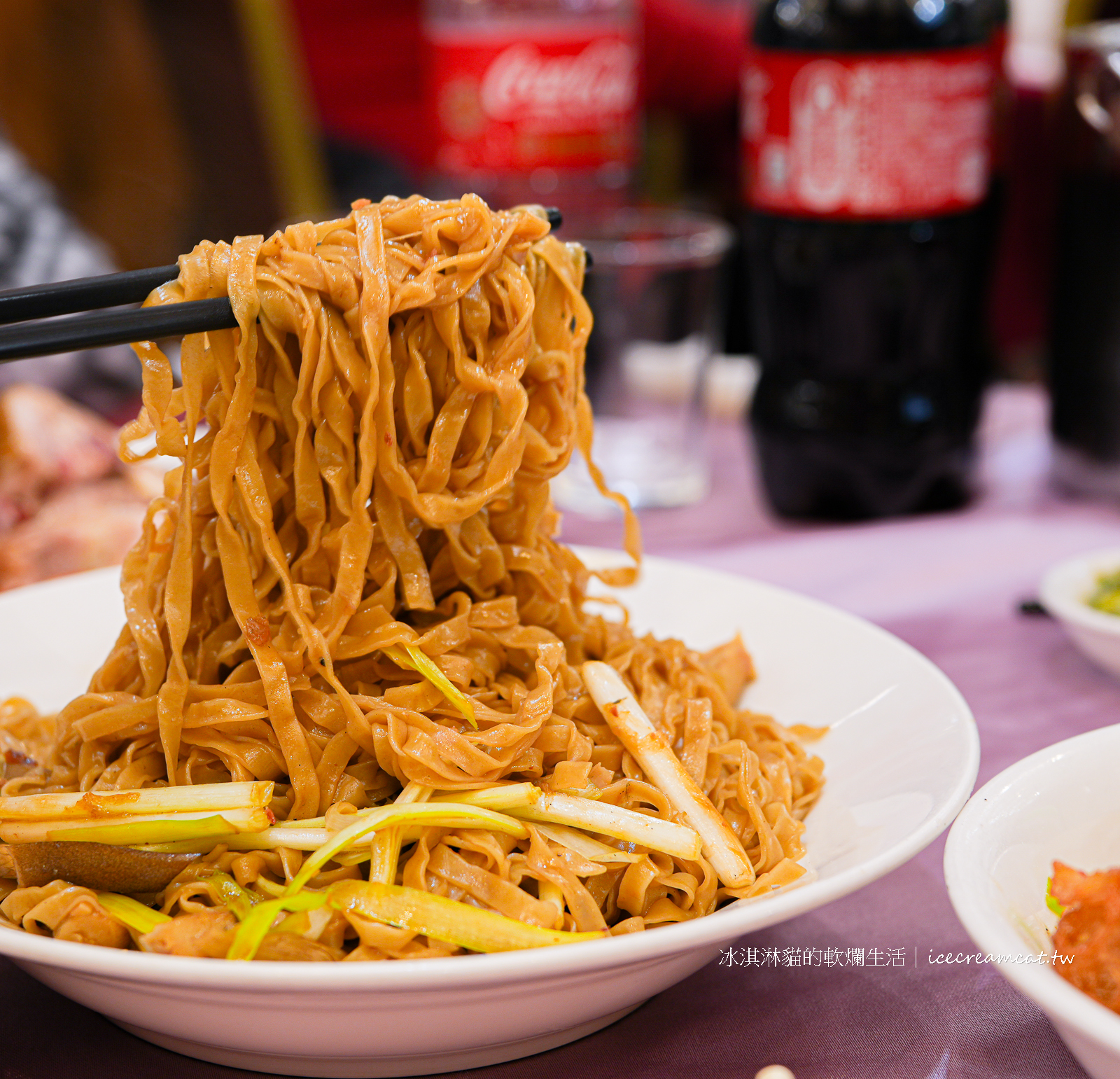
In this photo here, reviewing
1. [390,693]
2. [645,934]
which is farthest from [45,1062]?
[645,934]

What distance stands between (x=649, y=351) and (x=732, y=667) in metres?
0.90

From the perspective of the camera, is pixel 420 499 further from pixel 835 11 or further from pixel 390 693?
pixel 835 11

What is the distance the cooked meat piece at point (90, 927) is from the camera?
2.80 feet

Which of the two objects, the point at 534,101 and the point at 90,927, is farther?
the point at 534,101

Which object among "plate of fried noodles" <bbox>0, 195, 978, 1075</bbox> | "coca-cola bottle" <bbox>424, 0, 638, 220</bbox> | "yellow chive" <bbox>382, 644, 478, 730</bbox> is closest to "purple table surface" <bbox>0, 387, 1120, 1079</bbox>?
"plate of fried noodles" <bbox>0, 195, 978, 1075</bbox>

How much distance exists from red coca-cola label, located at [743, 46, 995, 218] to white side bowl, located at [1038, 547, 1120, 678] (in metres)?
0.60

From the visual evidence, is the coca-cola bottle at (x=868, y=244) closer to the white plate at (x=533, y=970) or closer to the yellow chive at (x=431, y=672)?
the white plate at (x=533, y=970)

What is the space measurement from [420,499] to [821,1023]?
526 millimetres

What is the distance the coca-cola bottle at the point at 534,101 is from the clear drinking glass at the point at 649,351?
20 centimetres

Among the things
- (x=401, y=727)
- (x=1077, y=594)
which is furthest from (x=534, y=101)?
(x=401, y=727)

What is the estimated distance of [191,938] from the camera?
82 centimetres

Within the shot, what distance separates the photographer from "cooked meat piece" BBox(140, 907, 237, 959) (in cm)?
81

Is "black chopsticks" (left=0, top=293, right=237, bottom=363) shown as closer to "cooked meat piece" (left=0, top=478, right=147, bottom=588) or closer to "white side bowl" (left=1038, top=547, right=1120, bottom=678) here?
"cooked meat piece" (left=0, top=478, right=147, bottom=588)

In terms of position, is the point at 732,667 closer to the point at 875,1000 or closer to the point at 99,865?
the point at 875,1000
